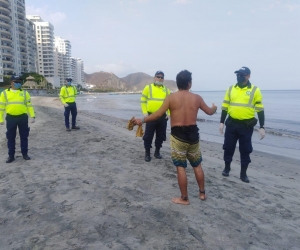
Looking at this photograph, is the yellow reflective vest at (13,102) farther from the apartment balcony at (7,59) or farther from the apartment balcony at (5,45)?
the apartment balcony at (5,45)

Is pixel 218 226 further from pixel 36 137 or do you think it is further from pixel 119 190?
pixel 36 137

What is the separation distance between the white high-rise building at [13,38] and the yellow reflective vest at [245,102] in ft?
234

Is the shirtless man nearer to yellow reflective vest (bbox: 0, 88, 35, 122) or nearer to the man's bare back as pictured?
the man's bare back

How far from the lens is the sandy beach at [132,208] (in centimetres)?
295

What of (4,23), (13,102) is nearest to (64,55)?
(4,23)

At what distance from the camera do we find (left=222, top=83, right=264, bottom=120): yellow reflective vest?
500 centimetres

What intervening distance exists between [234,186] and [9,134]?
16.7 feet

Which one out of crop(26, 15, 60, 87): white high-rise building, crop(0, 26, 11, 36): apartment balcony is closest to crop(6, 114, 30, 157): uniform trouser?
crop(0, 26, 11, 36): apartment balcony

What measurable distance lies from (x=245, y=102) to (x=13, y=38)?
94.6 meters

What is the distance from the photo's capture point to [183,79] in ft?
12.4

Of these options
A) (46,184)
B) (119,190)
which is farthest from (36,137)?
(119,190)

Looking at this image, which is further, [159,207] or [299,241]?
[159,207]

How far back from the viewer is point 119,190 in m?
4.32

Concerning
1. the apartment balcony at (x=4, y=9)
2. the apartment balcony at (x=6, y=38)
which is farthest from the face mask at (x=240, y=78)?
the apartment balcony at (x=4, y=9)
